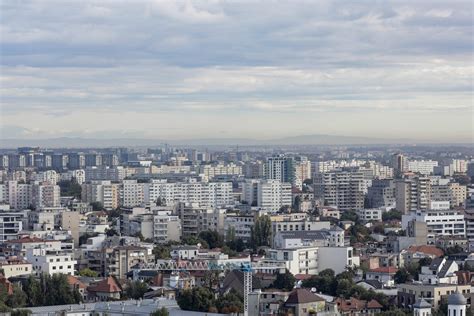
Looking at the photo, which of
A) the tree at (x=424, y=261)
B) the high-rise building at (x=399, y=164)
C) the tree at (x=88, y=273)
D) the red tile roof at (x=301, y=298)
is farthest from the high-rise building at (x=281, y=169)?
the red tile roof at (x=301, y=298)

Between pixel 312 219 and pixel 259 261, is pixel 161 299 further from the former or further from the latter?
pixel 312 219

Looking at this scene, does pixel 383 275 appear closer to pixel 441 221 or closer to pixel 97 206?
pixel 441 221

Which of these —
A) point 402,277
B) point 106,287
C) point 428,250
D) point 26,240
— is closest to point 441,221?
point 428,250

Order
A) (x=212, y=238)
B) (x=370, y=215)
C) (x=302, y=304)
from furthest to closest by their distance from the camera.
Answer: (x=370, y=215) < (x=212, y=238) < (x=302, y=304)

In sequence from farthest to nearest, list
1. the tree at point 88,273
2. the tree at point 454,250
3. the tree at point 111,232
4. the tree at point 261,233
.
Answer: the tree at point 111,232
the tree at point 261,233
the tree at point 454,250
the tree at point 88,273

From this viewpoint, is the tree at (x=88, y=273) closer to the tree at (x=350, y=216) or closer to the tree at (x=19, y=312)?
the tree at (x=19, y=312)

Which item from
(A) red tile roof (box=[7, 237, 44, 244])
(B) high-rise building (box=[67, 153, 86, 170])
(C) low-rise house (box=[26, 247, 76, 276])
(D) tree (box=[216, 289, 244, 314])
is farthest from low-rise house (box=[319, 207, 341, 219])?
(B) high-rise building (box=[67, 153, 86, 170])

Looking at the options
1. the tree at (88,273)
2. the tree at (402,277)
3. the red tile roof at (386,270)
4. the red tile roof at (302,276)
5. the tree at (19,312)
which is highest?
the tree at (19,312)
